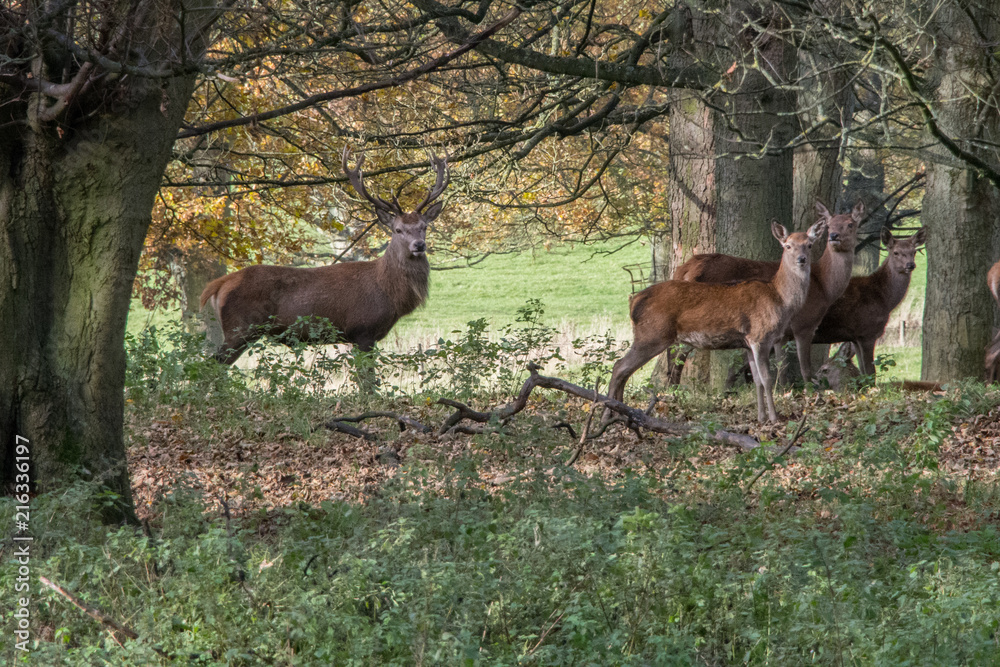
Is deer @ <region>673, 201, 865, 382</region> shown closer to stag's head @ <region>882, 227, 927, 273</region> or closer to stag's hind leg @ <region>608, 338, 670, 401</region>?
stag's head @ <region>882, 227, 927, 273</region>

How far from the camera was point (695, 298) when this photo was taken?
933 centimetres

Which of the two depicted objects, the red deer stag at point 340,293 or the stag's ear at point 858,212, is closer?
the stag's ear at point 858,212

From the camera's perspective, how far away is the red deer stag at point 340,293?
11.9 m

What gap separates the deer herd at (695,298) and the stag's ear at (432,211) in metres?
0.02

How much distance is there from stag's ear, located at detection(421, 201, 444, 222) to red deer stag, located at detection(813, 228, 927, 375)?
14.3ft

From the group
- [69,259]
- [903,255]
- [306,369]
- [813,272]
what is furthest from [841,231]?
[69,259]

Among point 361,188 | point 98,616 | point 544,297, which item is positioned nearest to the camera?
point 98,616

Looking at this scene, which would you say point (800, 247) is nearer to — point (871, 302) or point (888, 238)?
point (871, 302)

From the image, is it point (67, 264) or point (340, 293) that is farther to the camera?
point (340, 293)

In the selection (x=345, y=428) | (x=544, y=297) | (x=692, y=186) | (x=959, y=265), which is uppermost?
(x=692, y=186)

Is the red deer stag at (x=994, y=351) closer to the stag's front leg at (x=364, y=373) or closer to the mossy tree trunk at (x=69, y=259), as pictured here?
the stag's front leg at (x=364, y=373)

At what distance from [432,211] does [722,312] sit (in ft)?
12.6

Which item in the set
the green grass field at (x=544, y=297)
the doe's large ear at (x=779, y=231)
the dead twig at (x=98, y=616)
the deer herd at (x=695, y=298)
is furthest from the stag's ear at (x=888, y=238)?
the green grass field at (x=544, y=297)

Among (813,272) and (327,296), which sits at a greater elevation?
(813,272)
